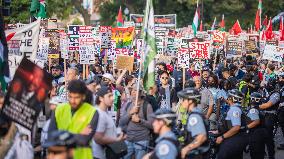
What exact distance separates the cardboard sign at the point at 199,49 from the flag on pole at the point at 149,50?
10.6 metres

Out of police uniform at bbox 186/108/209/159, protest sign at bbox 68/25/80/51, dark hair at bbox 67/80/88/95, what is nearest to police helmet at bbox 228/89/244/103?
police uniform at bbox 186/108/209/159

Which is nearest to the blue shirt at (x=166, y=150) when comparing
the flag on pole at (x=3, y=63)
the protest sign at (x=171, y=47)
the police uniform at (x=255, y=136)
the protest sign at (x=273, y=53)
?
the flag on pole at (x=3, y=63)

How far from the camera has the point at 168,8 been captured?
66188 mm

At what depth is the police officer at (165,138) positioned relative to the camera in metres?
7.80

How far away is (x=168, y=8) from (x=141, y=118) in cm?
5518

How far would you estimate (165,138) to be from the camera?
7934 millimetres

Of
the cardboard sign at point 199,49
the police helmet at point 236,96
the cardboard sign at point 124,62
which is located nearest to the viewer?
the police helmet at point 236,96

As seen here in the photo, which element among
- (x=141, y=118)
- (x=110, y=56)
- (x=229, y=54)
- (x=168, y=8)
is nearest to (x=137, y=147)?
(x=141, y=118)

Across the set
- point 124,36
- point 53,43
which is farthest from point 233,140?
point 124,36

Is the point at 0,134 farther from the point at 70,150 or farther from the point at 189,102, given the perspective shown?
the point at 189,102

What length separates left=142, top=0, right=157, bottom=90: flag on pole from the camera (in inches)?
450

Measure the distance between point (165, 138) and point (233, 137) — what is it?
13.0 feet

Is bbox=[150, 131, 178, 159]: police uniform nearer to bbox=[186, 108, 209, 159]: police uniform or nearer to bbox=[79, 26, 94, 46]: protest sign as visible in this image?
bbox=[186, 108, 209, 159]: police uniform

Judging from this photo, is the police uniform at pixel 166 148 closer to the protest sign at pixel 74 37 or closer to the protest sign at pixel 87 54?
the protest sign at pixel 87 54
